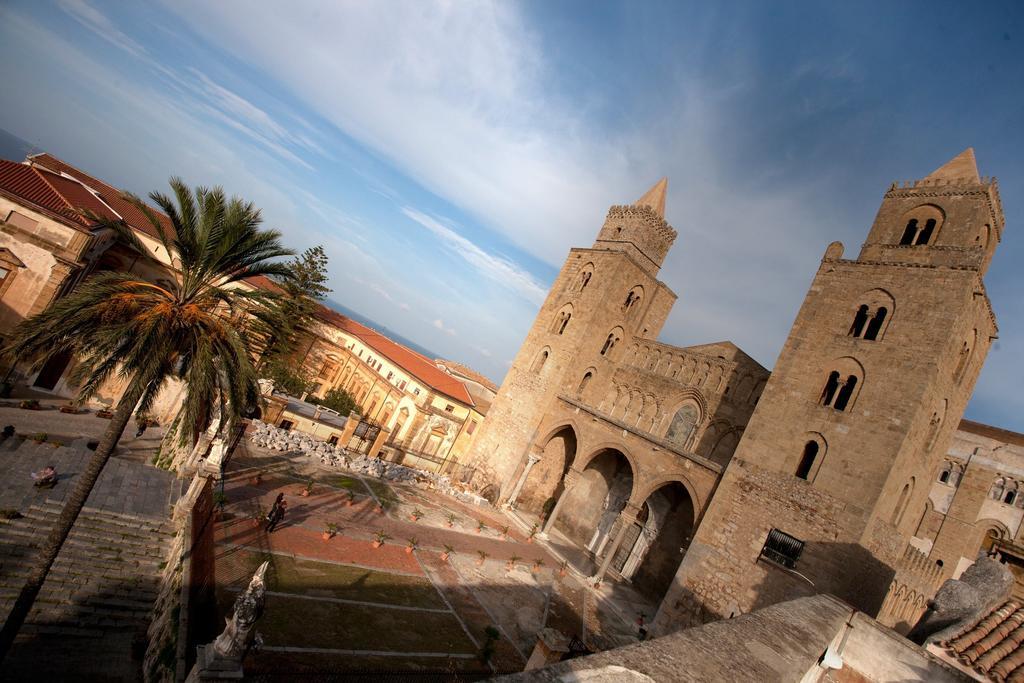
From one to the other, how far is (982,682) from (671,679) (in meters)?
4.35

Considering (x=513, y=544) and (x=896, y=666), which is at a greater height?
(x=896, y=666)

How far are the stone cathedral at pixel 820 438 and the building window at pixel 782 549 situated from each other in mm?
31

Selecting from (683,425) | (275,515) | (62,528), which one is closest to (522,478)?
(683,425)

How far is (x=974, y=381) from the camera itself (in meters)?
18.7

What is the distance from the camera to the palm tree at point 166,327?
29.0ft

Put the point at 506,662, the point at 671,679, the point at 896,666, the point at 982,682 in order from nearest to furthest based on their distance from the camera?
1. the point at 671,679
2. the point at 982,682
3. the point at 896,666
4. the point at 506,662

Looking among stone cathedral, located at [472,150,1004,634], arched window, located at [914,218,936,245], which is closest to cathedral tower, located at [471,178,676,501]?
stone cathedral, located at [472,150,1004,634]

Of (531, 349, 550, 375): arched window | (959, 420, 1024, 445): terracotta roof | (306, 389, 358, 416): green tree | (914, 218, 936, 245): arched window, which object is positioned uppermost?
(914, 218, 936, 245): arched window

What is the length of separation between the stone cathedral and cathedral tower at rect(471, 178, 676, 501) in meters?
2.33

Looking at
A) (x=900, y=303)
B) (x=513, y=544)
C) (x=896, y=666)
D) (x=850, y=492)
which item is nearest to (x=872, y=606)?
(x=850, y=492)

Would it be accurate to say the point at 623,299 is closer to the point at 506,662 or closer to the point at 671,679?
the point at 506,662

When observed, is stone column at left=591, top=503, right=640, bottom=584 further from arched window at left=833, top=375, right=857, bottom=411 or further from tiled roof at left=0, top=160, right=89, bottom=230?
tiled roof at left=0, top=160, right=89, bottom=230

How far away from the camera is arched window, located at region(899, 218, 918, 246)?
56.4ft

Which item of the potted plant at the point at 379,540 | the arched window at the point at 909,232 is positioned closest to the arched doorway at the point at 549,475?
the potted plant at the point at 379,540
